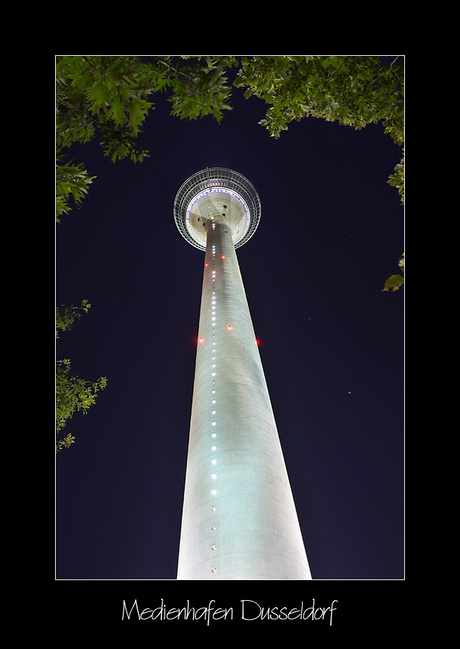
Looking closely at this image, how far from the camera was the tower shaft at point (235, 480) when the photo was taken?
16.9 meters

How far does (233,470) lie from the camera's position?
20.3 m

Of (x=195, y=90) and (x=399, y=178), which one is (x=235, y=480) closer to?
(x=399, y=178)

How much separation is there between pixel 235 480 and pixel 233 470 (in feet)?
2.02

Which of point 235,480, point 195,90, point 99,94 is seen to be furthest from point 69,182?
point 235,480

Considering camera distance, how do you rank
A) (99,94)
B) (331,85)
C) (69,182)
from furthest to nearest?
(331,85) < (69,182) < (99,94)

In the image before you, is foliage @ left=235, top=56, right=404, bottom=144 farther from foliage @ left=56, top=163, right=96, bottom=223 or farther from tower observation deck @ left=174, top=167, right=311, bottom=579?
tower observation deck @ left=174, top=167, right=311, bottom=579

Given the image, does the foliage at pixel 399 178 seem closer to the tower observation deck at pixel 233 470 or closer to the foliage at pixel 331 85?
the foliage at pixel 331 85

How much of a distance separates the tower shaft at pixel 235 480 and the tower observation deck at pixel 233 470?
0.13ft

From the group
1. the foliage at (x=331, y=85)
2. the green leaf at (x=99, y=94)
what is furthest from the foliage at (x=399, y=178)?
the green leaf at (x=99, y=94)

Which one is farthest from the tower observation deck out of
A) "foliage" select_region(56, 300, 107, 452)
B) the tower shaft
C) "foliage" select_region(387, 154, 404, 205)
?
"foliage" select_region(387, 154, 404, 205)

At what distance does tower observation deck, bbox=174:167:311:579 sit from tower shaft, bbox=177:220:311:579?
0.13ft

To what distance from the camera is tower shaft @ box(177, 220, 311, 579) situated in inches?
666
